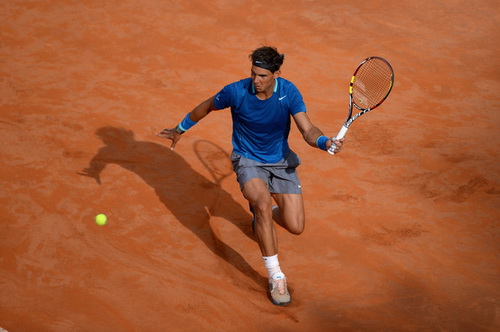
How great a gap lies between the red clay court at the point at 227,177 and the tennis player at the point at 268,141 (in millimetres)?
499

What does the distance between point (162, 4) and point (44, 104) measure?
13.7 feet

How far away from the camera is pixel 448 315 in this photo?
4.97 meters

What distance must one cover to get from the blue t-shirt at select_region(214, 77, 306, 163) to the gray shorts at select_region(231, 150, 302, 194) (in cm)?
5

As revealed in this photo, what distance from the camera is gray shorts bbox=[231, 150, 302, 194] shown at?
214 inches

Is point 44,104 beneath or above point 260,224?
beneath

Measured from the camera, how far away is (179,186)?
7.00 m

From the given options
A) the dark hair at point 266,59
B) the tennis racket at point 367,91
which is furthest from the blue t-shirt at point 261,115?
the tennis racket at point 367,91

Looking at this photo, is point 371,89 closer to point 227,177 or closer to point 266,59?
point 227,177

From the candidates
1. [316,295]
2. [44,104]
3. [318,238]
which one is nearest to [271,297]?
[316,295]

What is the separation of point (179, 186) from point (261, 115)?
6.69 ft

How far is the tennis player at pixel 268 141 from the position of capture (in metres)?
5.08

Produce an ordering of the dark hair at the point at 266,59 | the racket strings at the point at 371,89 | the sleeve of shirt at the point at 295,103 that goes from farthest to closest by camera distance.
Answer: the racket strings at the point at 371,89 < the sleeve of shirt at the point at 295,103 < the dark hair at the point at 266,59

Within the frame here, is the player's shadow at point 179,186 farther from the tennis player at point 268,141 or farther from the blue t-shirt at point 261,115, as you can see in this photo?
the blue t-shirt at point 261,115

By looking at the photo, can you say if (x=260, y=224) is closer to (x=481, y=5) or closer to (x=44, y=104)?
(x=44, y=104)
